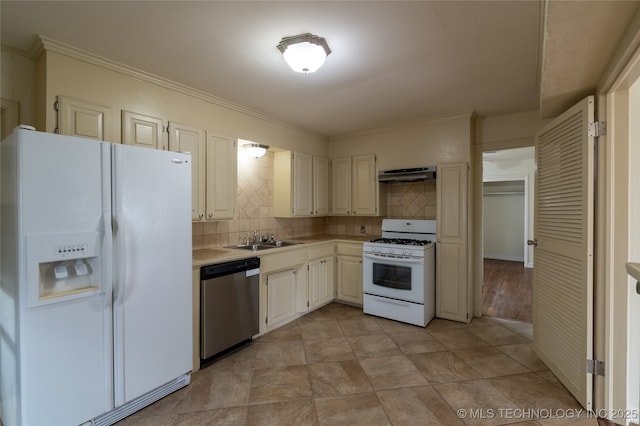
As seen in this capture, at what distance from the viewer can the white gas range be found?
11.0 ft

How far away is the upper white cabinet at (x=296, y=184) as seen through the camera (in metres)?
3.94

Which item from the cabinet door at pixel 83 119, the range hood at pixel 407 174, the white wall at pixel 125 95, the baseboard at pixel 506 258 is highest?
the white wall at pixel 125 95

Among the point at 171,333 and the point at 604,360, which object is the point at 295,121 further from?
the point at 604,360

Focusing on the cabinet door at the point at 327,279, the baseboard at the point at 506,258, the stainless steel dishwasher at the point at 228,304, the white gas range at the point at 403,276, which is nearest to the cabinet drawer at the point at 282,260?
the stainless steel dishwasher at the point at 228,304

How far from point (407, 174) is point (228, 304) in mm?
2566

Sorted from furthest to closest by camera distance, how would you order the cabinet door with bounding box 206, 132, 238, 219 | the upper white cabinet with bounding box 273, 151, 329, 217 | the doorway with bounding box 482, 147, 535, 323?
the doorway with bounding box 482, 147, 535, 323 → the upper white cabinet with bounding box 273, 151, 329, 217 → the cabinet door with bounding box 206, 132, 238, 219

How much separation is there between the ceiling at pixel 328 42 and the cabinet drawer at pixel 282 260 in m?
1.65

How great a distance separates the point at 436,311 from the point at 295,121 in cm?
297

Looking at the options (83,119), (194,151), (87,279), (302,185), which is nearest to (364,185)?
(302,185)

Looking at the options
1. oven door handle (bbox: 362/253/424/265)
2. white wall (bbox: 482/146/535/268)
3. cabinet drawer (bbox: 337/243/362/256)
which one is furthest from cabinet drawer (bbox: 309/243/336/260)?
white wall (bbox: 482/146/535/268)

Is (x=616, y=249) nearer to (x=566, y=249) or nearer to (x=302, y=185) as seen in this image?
(x=566, y=249)

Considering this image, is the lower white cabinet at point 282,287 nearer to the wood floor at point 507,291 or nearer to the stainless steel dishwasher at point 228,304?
the stainless steel dishwasher at point 228,304

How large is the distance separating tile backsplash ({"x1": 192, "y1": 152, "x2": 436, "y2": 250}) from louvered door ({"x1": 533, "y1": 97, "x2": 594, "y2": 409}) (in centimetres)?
154

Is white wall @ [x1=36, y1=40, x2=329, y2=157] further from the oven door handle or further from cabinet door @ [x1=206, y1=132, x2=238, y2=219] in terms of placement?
the oven door handle
